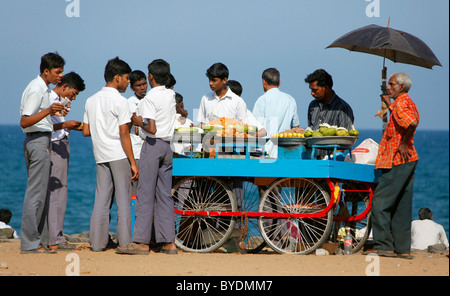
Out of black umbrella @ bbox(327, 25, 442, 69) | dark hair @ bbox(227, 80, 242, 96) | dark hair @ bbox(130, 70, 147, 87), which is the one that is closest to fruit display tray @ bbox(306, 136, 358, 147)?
black umbrella @ bbox(327, 25, 442, 69)

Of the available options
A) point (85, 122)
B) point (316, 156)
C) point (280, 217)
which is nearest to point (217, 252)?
point (280, 217)

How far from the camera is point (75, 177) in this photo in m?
65.1

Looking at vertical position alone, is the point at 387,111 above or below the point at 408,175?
above

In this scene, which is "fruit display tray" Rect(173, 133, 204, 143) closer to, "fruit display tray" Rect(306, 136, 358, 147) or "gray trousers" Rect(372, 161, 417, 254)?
"fruit display tray" Rect(306, 136, 358, 147)

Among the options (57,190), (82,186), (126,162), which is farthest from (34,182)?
(82,186)

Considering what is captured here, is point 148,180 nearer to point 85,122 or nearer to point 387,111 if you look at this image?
point 85,122

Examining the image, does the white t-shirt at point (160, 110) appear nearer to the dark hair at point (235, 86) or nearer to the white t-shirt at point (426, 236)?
the dark hair at point (235, 86)

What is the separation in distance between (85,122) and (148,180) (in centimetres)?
104

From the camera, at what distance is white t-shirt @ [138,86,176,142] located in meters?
8.68

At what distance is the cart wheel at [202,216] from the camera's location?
30.5 feet

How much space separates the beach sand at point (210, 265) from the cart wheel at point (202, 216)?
0.39 metres

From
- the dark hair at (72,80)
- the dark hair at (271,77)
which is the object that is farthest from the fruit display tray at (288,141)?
the dark hair at (72,80)

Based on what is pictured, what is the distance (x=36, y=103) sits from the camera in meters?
8.59

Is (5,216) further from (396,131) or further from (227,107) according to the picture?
(396,131)
